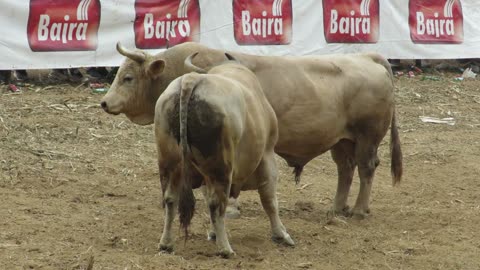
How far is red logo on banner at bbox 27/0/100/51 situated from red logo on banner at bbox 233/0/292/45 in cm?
226

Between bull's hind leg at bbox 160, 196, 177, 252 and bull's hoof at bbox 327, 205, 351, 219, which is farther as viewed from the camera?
bull's hoof at bbox 327, 205, 351, 219

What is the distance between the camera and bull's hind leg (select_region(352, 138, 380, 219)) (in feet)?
28.7

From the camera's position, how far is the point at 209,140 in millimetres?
6309

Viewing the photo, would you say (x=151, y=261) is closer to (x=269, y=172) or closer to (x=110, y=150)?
(x=269, y=172)

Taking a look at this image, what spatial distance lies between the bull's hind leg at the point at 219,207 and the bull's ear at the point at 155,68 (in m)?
1.54

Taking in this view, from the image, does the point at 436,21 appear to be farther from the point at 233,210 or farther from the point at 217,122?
the point at 217,122

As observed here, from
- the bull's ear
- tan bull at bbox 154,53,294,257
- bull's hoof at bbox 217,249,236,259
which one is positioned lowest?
bull's hoof at bbox 217,249,236,259

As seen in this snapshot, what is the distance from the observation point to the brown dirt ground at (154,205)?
689cm

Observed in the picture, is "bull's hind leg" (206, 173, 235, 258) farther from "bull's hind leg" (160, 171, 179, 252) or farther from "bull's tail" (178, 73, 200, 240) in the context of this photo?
"bull's hind leg" (160, 171, 179, 252)

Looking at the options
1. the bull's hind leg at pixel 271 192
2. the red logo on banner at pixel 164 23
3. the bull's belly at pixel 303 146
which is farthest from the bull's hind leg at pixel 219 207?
the red logo on banner at pixel 164 23

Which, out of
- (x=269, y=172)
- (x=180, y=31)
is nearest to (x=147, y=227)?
(x=269, y=172)

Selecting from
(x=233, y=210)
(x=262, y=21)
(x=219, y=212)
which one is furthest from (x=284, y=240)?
(x=262, y=21)

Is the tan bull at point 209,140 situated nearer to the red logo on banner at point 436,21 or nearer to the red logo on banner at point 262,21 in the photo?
the red logo on banner at point 262,21

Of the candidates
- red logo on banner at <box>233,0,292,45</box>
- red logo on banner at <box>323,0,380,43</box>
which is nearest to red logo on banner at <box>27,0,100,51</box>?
red logo on banner at <box>233,0,292,45</box>
